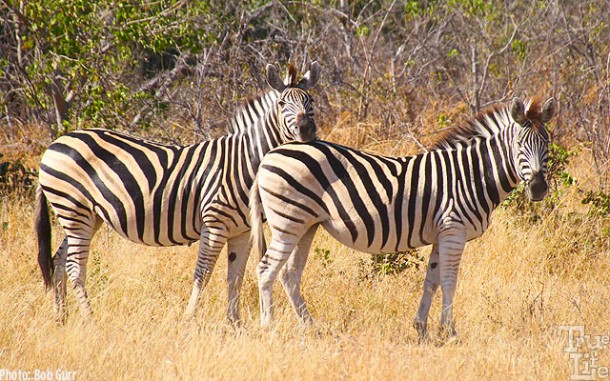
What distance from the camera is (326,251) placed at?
6949 mm

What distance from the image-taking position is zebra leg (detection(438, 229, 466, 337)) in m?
5.58

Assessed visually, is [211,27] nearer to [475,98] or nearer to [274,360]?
[475,98]

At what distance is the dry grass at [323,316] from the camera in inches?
186

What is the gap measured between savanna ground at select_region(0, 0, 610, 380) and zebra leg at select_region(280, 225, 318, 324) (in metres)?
0.16

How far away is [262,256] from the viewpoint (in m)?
5.95

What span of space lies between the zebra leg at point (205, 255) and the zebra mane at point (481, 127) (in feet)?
5.88

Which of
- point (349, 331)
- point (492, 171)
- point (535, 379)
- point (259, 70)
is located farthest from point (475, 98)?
point (535, 379)

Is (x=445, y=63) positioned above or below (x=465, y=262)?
above

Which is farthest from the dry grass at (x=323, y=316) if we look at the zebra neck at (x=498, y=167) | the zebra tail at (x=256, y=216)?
the zebra neck at (x=498, y=167)

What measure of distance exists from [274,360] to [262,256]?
128 centimetres

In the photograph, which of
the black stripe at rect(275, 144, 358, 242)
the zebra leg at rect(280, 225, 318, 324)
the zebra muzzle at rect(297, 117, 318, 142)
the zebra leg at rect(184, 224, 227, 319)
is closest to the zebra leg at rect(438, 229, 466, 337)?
the black stripe at rect(275, 144, 358, 242)

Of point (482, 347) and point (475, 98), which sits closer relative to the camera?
point (482, 347)

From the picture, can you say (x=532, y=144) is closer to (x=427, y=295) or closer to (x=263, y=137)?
(x=427, y=295)
